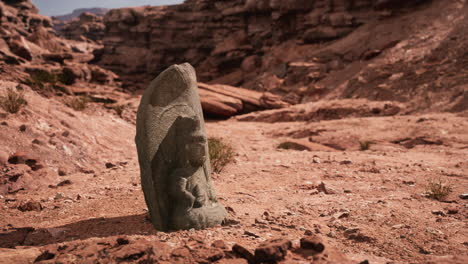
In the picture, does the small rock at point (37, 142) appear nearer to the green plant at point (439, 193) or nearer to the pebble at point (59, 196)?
the pebble at point (59, 196)

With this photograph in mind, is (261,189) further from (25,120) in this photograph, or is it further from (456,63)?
(456,63)

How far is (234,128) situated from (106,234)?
8.47m

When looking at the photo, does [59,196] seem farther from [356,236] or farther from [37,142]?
[356,236]

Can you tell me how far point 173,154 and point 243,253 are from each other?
118cm

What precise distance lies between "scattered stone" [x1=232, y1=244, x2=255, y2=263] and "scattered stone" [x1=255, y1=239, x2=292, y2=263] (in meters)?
0.04

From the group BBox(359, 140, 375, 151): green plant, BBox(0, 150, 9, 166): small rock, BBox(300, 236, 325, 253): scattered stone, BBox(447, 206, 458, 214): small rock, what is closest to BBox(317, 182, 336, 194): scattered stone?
BBox(447, 206, 458, 214): small rock

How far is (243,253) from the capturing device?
2348mm

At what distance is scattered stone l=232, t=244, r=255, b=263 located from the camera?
7.59 ft

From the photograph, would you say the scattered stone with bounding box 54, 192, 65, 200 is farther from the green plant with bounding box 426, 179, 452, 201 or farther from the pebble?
the green plant with bounding box 426, 179, 452, 201

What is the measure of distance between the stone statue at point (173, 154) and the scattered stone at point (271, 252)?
906mm

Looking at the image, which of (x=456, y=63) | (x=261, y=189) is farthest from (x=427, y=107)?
(x=261, y=189)

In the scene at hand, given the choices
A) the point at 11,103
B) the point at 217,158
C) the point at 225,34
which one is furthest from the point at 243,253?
the point at 225,34

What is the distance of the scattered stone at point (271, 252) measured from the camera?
2232 mm

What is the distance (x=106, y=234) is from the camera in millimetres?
3004
